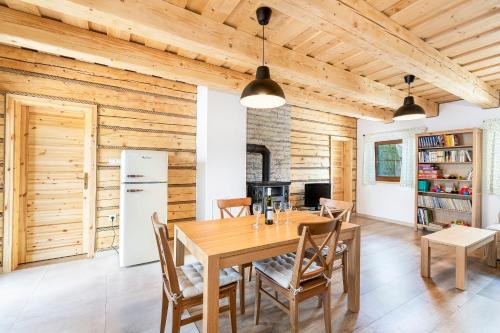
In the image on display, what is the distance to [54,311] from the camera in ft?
7.23

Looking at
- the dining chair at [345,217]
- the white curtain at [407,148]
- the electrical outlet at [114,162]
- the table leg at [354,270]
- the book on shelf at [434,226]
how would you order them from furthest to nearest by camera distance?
the white curtain at [407,148] < the book on shelf at [434,226] < the electrical outlet at [114,162] < the dining chair at [345,217] < the table leg at [354,270]

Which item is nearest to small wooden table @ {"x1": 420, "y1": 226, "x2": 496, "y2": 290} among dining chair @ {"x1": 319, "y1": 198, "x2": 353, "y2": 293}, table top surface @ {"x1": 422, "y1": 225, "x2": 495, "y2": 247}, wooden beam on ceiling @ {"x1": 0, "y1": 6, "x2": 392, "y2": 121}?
table top surface @ {"x1": 422, "y1": 225, "x2": 495, "y2": 247}

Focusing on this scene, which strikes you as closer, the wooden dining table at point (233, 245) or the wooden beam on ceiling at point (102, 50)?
the wooden dining table at point (233, 245)

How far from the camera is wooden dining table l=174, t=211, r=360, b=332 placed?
1487 mm

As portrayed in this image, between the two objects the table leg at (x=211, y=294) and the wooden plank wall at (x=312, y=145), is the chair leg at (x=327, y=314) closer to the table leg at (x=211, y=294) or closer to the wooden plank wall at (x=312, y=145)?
the table leg at (x=211, y=294)

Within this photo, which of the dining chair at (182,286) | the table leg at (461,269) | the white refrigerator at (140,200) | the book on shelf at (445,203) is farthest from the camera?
the book on shelf at (445,203)

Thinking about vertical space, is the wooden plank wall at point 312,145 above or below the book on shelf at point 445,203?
above

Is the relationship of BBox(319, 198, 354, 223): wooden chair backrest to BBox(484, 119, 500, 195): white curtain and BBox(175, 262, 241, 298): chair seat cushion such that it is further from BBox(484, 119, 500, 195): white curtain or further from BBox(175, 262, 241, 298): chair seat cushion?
BBox(484, 119, 500, 195): white curtain

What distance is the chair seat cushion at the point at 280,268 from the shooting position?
5.97 ft

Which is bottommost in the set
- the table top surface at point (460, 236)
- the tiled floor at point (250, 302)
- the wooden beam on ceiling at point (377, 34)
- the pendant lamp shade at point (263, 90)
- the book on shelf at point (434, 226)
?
the tiled floor at point (250, 302)

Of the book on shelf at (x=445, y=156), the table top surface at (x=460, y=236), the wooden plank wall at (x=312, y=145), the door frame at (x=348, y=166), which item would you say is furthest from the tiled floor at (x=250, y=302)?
the door frame at (x=348, y=166)

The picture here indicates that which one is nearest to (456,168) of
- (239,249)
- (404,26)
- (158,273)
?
(404,26)

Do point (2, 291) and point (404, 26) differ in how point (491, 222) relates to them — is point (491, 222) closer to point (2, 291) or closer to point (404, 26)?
point (404, 26)

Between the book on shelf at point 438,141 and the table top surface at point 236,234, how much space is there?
4.05m
